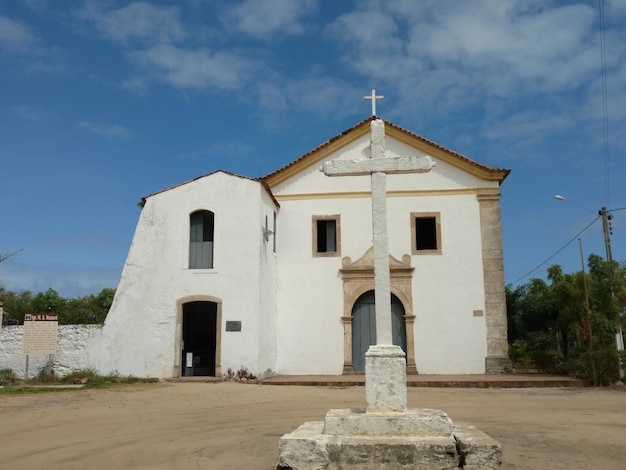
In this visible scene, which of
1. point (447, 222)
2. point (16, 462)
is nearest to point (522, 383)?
point (447, 222)

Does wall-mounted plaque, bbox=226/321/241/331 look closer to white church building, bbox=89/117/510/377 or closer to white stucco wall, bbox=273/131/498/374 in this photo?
white church building, bbox=89/117/510/377

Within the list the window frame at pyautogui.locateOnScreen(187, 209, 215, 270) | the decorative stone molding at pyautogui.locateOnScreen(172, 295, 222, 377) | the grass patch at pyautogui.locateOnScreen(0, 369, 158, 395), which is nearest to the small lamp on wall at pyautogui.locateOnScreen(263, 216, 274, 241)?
the window frame at pyautogui.locateOnScreen(187, 209, 215, 270)

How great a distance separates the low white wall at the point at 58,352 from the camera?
15.0 meters

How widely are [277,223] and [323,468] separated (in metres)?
12.2

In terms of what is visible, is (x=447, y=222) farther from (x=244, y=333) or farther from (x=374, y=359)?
(x=374, y=359)

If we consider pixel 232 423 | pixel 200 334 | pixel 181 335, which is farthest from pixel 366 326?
pixel 232 423

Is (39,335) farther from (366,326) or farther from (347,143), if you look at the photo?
(347,143)

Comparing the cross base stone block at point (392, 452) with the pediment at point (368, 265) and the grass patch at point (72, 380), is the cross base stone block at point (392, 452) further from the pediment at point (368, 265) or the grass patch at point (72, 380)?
the pediment at point (368, 265)

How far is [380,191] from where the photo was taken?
277 inches

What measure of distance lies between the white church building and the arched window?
0.03 metres

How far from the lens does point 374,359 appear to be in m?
6.30

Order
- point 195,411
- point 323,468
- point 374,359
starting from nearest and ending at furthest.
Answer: point 323,468 < point 374,359 < point 195,411

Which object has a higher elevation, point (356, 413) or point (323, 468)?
point (356, 413)

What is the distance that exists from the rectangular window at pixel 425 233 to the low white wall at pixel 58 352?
898 centimetres
